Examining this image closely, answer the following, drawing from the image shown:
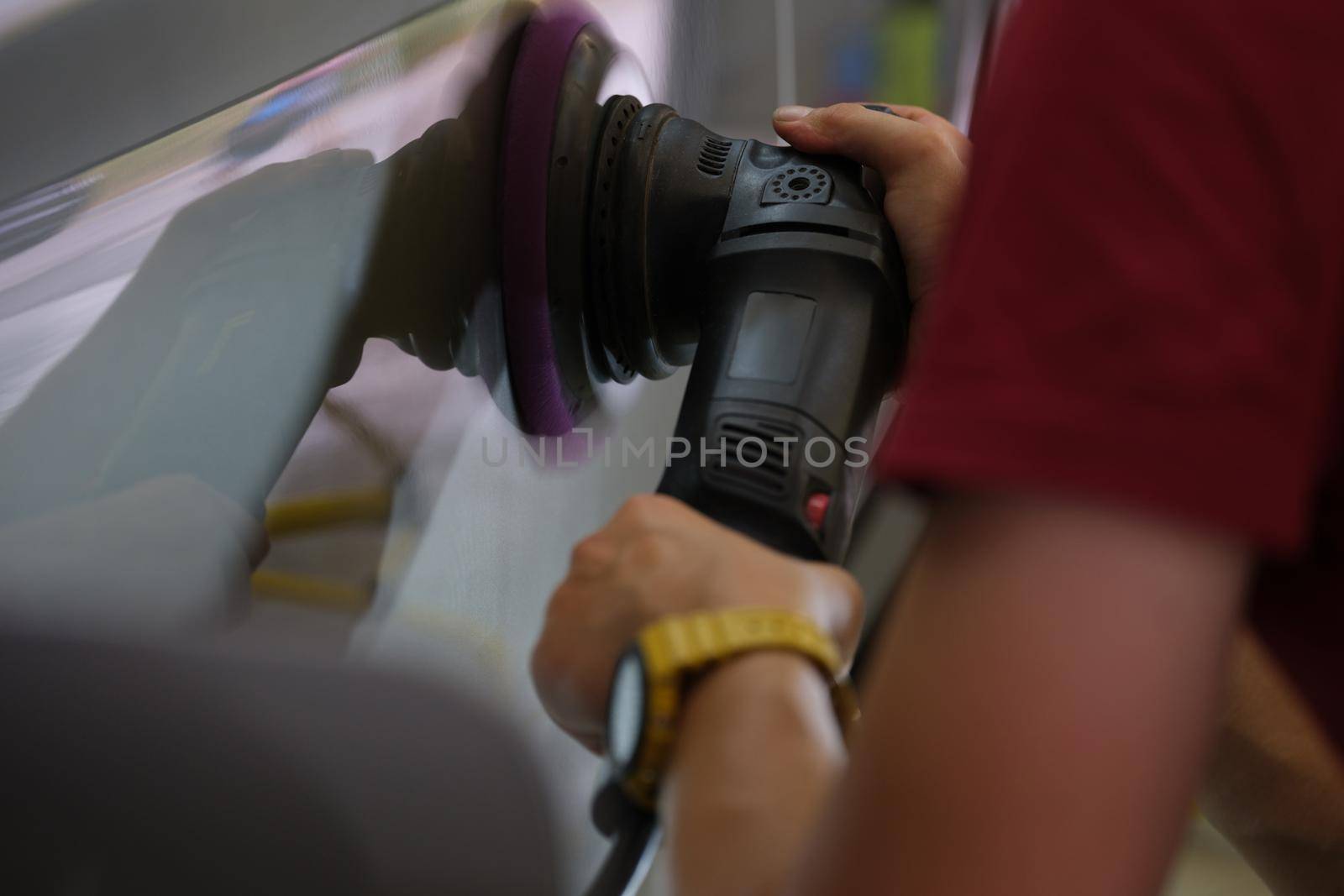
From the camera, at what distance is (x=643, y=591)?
476mm

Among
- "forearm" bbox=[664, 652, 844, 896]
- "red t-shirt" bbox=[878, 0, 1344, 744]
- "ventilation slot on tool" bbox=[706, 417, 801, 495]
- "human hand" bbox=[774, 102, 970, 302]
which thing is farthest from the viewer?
"human hand" bbox=[774, 102, 970, 302]

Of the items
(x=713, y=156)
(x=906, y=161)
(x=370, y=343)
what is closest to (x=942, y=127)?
(x=906, y=161)

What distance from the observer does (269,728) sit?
0.46 m

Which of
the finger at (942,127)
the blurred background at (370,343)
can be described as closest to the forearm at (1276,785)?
the blurred background at (370,343)

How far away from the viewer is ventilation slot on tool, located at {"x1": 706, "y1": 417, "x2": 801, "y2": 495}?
561 mm

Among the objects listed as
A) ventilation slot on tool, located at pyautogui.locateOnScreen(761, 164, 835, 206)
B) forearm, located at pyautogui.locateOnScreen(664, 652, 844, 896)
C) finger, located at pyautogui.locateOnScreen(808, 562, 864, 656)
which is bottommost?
forearm, located at pyautogui.locateOnScreen(664, 652, 844, 896)

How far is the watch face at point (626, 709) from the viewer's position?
0.43 m

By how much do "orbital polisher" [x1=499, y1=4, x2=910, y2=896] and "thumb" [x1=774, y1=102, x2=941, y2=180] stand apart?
14 millimetres

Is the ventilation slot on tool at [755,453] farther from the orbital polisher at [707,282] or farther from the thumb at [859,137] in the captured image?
the thumb at [859,137]

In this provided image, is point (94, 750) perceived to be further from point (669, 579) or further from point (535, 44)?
point (535, 44)

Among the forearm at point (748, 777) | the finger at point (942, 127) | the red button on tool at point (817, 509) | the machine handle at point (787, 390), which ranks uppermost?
the finger at point (942, 127)

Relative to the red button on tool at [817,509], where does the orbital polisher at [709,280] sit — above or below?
above

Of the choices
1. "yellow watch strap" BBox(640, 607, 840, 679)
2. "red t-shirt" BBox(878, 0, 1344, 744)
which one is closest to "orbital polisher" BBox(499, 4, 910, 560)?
"yellow watch strap" BBox(640, 607, 840, 679)

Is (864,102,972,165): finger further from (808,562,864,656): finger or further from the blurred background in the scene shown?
(808,562,864,656): finger
